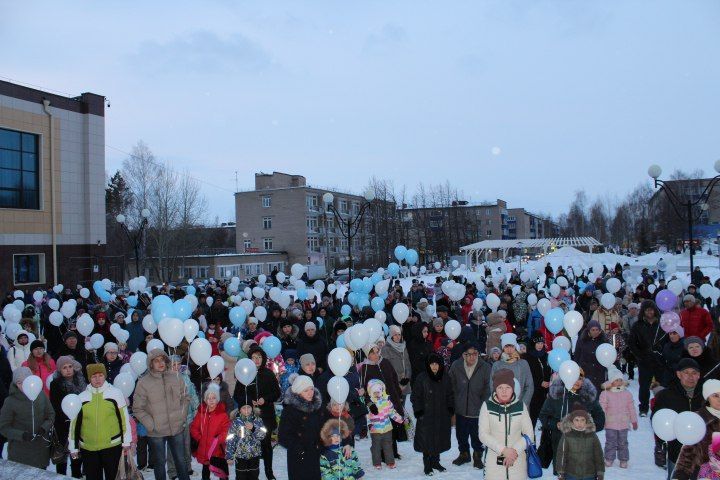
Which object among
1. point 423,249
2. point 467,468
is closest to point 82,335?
point 467,468

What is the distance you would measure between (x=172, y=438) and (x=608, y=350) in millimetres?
5042

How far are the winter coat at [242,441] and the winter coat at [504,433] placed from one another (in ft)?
7.61

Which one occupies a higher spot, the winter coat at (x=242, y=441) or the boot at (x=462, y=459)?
the winter coat at (x=242, y=441)

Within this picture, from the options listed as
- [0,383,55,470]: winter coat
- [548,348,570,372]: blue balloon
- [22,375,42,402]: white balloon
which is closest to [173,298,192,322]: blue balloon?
[0,383,55,470]: winter coat

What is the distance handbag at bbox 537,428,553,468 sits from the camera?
6215 mm

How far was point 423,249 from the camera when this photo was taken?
182ft

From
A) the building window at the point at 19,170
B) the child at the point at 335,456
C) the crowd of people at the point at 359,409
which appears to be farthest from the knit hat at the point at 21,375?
the building window at the point at 19,170

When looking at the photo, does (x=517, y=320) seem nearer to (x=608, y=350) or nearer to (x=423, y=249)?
(x=608, y=350)

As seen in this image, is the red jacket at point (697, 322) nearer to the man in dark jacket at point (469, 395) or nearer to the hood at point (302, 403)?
the man in dark jacket at point (469, 395)

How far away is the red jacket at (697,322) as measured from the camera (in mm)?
9555

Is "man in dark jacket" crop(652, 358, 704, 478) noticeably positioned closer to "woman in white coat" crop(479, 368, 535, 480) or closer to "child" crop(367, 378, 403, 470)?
"woman in white coat" crop(479, 368, 535, 480)

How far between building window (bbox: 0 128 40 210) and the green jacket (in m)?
24.3

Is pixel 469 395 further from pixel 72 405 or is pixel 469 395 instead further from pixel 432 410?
pixel 72 405

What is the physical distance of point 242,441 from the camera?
219 inches
